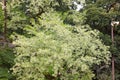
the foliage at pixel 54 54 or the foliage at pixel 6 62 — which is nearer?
the foliage at pixel 54 54

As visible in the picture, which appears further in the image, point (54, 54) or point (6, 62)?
point (6, 62)

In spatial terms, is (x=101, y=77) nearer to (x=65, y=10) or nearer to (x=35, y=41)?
(x=65, y=10)

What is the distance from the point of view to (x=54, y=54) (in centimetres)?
1816

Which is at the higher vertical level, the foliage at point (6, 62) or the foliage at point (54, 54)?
the foliage at point (54, 54)

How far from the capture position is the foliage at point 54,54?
18375 mm

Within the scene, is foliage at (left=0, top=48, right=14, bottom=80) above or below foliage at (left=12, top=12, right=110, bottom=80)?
below

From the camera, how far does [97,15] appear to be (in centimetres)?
2822

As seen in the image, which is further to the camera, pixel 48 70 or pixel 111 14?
pixel 111 14

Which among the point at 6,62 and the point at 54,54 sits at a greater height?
the point at 54,54

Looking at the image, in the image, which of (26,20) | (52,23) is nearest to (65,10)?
(26,20)

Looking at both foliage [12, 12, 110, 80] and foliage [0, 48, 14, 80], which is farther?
foliage [0, 48, 14, 80]

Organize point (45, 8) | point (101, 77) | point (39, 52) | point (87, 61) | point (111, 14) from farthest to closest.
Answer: point (111, 14), point (101, 77), point (45, 8), point (87, 61), point (39, 52)

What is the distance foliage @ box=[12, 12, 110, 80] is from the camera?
60.3 feet

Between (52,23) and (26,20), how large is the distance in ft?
19.5
